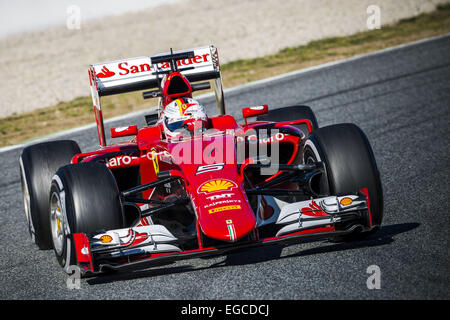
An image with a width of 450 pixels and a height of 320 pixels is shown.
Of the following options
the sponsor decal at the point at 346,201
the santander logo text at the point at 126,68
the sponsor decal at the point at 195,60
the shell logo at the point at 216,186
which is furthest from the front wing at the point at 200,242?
the sponsor decal at the point at 195,60

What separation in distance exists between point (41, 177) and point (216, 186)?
198 centimetres

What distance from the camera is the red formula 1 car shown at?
4887mm

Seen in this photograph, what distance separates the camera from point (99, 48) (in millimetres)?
26562

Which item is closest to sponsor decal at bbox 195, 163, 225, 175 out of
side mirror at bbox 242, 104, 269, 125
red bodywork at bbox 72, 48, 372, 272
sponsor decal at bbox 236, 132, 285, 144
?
red bodywork at bbox 72, 48, 372, 272

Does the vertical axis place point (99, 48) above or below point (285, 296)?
above

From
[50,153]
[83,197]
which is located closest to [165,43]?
[50,153]

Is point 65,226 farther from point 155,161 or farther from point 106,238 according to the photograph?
point 155,161

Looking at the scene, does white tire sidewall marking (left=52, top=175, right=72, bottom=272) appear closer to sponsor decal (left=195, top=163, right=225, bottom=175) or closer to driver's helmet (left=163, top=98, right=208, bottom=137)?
sponsor decal (left=195, top=163, right=225, bottom=175)

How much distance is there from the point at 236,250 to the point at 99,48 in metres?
22.8

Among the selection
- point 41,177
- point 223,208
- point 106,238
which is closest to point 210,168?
point 223,208

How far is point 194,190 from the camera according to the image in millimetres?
5281

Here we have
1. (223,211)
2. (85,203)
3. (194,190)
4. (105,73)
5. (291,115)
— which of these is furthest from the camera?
(105,73)
